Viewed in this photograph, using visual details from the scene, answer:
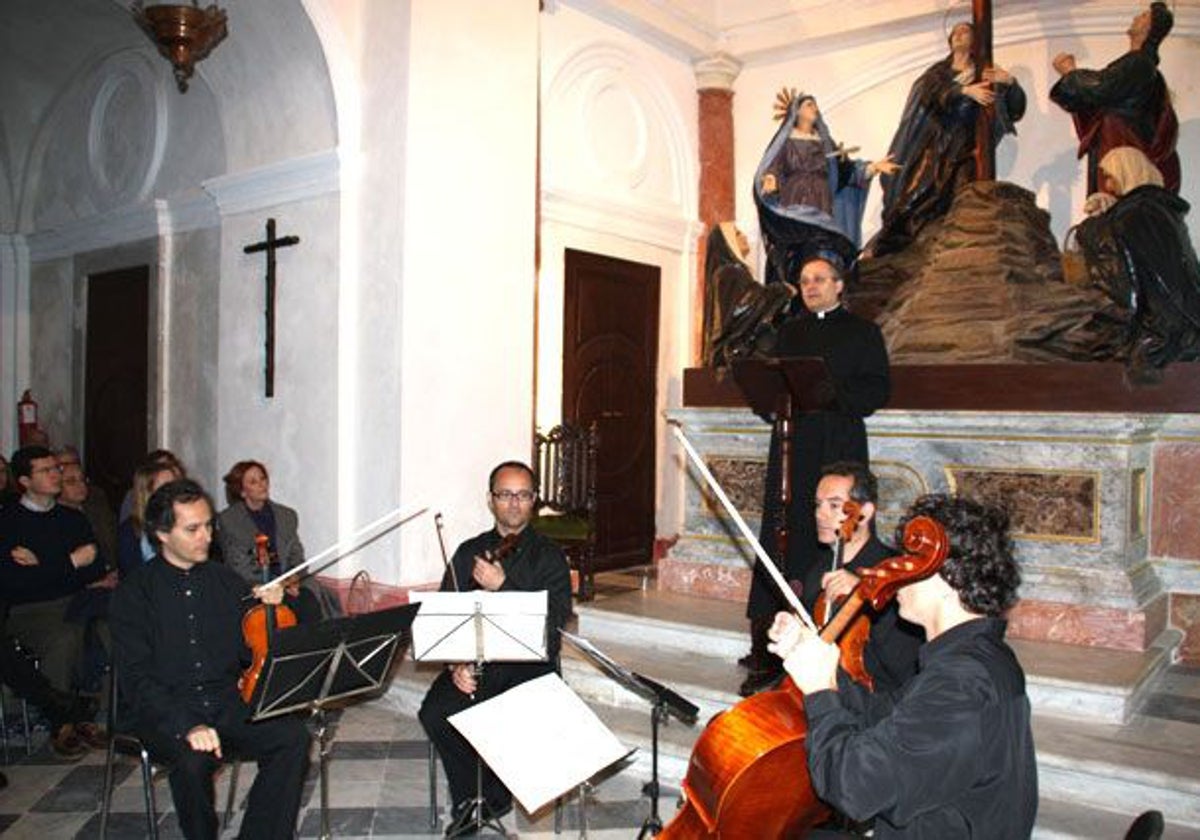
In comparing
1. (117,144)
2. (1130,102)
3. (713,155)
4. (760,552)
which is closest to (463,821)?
(760,552)

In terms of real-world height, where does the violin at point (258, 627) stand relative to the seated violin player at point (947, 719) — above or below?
below

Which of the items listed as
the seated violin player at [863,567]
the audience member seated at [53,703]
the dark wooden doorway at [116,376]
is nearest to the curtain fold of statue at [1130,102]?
the seated violin player at [863,567]

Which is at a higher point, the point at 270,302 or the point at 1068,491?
the point at 270,302

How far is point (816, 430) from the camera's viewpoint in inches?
A: 187

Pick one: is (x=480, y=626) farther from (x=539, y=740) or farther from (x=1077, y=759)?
(x=1077, y=759)

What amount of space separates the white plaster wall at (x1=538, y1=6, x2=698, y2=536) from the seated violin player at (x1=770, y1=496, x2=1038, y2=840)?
6.14 m

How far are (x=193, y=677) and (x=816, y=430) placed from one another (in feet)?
9.37

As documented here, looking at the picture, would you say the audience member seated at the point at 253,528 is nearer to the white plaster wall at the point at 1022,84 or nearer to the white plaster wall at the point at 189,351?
the white plaster wall at the point at 189,351

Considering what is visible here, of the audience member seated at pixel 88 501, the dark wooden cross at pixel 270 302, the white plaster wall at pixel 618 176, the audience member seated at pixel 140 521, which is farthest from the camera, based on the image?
the white plaster wall at pixel 618 176

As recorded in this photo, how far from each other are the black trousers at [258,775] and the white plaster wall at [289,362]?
3.06 metres

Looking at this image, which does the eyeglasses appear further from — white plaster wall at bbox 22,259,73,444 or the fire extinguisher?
the fire extinguisher

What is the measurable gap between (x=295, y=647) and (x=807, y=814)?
1.60m

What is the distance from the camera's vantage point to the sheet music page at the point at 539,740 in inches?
123

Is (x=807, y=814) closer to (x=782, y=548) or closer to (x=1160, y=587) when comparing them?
(x=782, y=548)
